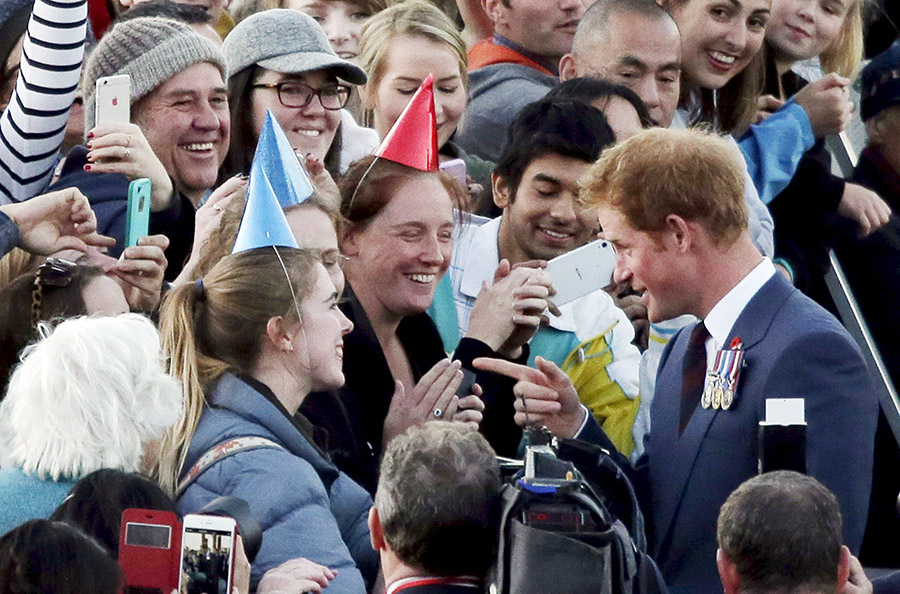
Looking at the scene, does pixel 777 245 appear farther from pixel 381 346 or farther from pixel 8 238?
pixel 8 238

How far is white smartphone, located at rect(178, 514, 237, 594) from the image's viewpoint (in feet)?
9.53

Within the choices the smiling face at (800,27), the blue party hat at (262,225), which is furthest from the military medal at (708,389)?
the smiling face at (800,27)

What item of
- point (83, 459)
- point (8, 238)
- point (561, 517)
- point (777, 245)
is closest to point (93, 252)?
point (8, 238)

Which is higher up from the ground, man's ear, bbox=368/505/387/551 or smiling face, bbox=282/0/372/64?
smiling face, bbox=282/0/372/64

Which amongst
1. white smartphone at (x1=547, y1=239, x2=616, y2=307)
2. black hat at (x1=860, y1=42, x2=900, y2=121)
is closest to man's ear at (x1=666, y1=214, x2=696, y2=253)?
white smartphone at (x1=547, y1=239, x2=616, y2=307)

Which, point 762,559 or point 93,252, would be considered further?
point 93,252

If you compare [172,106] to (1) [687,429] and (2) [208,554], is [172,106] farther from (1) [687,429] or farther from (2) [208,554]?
(2) [208,554]

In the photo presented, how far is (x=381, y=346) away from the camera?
4535 mm

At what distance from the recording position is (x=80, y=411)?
11.0 ft

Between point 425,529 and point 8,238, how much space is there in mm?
1535

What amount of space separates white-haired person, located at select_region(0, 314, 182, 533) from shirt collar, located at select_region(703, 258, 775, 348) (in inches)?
54.0

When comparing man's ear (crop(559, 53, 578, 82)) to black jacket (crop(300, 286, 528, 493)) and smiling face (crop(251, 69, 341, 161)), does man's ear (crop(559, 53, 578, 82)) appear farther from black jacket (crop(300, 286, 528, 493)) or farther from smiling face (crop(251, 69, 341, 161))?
black jacket (crop(300, 286, 528, 493))

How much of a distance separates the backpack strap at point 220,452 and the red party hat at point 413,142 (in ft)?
4.38

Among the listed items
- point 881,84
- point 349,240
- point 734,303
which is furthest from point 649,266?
point 881,84
